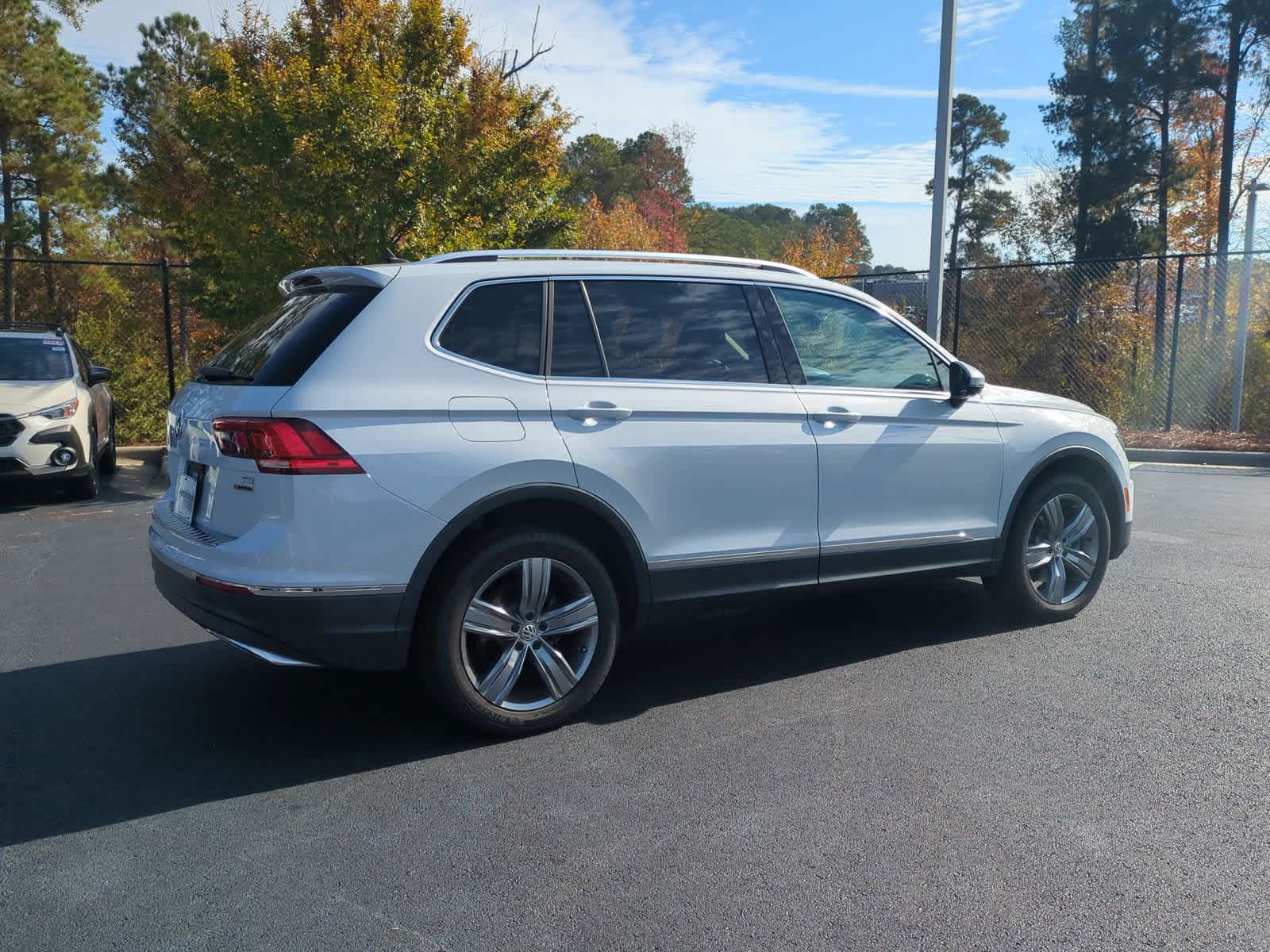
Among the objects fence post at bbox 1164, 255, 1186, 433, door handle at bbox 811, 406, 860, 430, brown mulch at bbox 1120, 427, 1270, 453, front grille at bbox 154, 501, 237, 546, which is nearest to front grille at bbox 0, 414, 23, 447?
front grille at bbox 154, 501, 237, 546

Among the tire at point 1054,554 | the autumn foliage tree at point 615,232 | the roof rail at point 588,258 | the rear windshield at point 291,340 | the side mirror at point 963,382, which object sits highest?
the autumn foliage tree at point 615,232

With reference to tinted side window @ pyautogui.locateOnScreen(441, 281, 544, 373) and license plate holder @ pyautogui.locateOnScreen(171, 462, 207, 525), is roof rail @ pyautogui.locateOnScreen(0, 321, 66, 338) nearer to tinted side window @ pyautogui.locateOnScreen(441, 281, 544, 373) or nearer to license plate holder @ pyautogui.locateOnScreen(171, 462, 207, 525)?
license plate holder @ pyautogui.locateOnScreen(171, 462, 207, 525)

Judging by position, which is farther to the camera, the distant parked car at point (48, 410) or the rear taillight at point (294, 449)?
the distant parked car at point (48, 410)

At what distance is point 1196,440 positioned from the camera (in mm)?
15367

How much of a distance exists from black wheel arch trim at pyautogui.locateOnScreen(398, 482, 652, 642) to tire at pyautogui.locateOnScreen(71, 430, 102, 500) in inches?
305

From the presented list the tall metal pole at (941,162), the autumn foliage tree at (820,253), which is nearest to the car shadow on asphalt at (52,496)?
the tall metal pole at (941,162)

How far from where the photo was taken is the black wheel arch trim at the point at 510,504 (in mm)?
4055

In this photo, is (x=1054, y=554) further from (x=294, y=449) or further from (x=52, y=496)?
(x=52, y=496)

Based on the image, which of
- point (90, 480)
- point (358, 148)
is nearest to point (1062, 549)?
point (358, 148)

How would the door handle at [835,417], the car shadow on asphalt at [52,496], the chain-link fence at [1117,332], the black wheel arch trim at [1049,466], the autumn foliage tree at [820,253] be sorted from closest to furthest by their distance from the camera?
the door handle at [835,417] < the black wheel arch trim at [1049,466] < the car shadow on asphalt at [52,496] < the chain-link fence at [1117,332] < the autumn foliage tree at [820,253]

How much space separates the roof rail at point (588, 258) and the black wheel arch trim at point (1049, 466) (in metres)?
1.63

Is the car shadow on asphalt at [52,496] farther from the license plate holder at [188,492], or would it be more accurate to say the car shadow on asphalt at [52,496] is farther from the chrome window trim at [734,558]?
the chrome window trim at [734,558]

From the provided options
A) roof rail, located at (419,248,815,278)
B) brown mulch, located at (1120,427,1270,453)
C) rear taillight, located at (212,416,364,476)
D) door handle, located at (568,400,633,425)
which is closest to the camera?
rear taillight, located at (212,416,364,476)

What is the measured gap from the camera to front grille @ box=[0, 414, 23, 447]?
9781 mm
